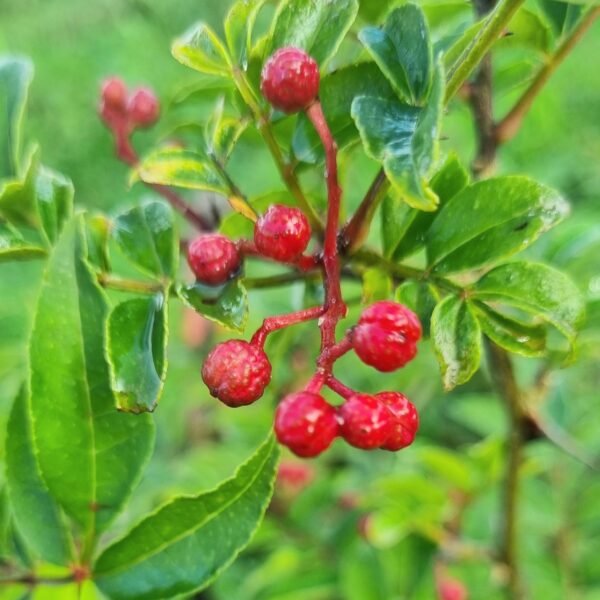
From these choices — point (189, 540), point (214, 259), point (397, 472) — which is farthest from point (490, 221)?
point (397, 472)

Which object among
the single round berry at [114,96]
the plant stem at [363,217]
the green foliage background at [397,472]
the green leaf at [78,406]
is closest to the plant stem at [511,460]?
the green foliage background at [397,472]

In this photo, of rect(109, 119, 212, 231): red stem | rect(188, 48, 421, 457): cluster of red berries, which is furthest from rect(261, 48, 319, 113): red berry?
rect(109, 119, 212, 231): red stem

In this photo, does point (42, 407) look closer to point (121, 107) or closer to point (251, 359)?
point (251, 359)

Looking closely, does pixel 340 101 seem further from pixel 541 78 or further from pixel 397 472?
pixel 397 472

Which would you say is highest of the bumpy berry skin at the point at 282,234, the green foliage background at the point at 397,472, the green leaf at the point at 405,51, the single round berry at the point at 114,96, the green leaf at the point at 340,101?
the green leaf at the point at 405,51

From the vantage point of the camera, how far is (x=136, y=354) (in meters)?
0.51

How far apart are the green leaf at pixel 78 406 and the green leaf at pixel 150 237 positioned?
0.07 meters

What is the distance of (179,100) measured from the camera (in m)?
0.76

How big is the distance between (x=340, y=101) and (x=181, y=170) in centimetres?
10

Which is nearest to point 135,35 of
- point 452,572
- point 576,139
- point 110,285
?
point 576,139

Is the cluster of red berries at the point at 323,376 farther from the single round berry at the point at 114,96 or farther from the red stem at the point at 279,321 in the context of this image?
the single round berry at the point at 114,96

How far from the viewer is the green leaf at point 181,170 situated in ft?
1.82

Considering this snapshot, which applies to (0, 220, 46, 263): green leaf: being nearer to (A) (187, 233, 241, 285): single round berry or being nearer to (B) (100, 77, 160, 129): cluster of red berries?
(A) (187, 233, 241, 285): single round berry

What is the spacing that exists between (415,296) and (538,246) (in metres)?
0.41
